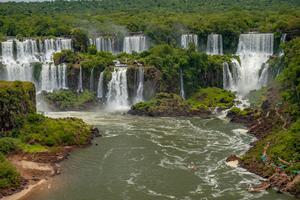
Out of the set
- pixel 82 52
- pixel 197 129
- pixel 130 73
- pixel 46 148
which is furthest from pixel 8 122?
pixel 82 52

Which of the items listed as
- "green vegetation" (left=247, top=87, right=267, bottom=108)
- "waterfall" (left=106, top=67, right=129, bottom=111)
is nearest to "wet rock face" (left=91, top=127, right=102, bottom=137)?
"waterfall" (left=106, top=67, right=129, bottom=111)

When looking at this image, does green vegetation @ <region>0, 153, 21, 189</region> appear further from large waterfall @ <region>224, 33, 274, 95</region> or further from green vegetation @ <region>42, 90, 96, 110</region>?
large waterfall @ <region>224, 33, 274, 95</region>

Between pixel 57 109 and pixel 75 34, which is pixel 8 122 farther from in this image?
pixel 75 34

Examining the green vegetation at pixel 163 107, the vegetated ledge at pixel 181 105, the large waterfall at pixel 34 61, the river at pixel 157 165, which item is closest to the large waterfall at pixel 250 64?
the vegetated ledge at pixel 181 105

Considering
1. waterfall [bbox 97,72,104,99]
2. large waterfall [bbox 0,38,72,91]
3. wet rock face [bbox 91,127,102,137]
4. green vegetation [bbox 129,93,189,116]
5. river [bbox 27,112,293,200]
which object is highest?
large waterfall [bbox 0,38,72,91]

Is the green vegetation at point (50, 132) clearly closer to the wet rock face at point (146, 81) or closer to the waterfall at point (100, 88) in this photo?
the waterfall at point (100, 88)

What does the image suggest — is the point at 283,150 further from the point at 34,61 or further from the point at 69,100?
the point at 34,61
